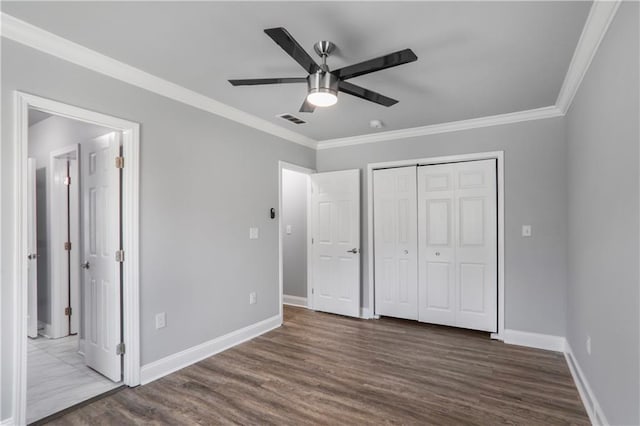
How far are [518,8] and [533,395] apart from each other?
9.02 feet

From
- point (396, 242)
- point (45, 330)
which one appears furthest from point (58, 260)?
point (396, 242)

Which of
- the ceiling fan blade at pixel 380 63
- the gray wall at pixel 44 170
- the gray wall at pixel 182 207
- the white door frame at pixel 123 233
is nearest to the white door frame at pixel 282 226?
the gray wall at pixel 182 207

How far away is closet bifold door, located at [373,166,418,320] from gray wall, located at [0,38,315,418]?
1.47m

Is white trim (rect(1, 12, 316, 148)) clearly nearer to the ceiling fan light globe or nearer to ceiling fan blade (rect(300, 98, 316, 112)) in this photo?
ceiling fan blade (rect(300, 98, 316, 112))

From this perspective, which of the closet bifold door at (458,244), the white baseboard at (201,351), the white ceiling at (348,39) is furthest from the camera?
the closet bifold door at (458,244)

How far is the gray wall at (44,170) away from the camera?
3.58 meters

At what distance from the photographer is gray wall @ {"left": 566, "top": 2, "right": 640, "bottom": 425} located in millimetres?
1593

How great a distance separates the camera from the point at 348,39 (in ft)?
7.32

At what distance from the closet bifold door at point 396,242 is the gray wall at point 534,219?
103cm

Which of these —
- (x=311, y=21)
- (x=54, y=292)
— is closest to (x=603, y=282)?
(x=311, y=21)

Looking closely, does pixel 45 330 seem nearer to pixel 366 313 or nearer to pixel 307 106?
pixel 366 313

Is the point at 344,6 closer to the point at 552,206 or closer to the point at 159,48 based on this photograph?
the point at 159,48

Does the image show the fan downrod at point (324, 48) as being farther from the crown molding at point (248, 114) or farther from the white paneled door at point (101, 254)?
the white paneled door at point (101, 254)

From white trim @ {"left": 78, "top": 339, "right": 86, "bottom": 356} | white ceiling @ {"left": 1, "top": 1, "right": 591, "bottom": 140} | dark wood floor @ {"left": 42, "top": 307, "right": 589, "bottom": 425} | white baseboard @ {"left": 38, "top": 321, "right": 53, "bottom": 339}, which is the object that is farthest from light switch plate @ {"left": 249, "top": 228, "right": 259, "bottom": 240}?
white baseboard @ {"left": 38, "top": 321, "right": 53, "bottom": 339}
